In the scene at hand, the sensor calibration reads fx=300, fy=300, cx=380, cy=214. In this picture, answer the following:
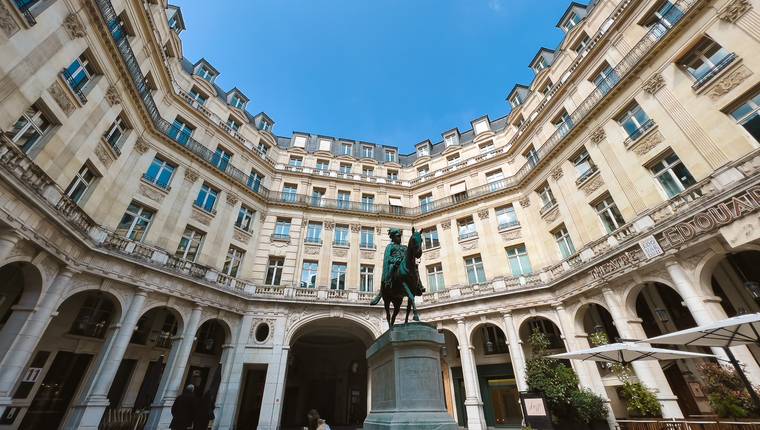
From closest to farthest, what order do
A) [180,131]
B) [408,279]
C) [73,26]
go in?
[408,279]
[73,26]
[180,131]

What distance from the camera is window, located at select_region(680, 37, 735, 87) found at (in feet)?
37.1

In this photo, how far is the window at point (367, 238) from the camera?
73.6 ft

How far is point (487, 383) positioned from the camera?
57.8ft

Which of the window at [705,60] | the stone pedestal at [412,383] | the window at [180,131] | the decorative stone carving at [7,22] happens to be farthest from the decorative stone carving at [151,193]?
the window at [705,60]

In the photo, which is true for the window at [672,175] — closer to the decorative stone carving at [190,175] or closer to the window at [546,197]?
the window at [546,197]

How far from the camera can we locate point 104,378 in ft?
37.3

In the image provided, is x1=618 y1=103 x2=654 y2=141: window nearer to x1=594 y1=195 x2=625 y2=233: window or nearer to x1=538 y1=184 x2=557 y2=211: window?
x1=594 y1=195 x2=625 y2=233: window

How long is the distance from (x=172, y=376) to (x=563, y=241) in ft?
69.2

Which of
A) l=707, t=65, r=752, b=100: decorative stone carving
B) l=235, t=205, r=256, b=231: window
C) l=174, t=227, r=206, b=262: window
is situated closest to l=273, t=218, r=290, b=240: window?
l=235, t=205, r=256, b=231: window

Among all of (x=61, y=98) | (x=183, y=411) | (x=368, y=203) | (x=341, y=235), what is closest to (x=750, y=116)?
(x=183, y=411)

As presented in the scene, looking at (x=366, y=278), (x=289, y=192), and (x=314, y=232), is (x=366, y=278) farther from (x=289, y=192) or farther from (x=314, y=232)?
(x=289, y=192)

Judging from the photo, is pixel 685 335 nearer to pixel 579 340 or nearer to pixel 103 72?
pixel 579 340

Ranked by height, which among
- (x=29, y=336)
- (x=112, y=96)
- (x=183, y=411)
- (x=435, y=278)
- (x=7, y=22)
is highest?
(x=112, y=96)

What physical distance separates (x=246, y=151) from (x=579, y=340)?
2381cm
